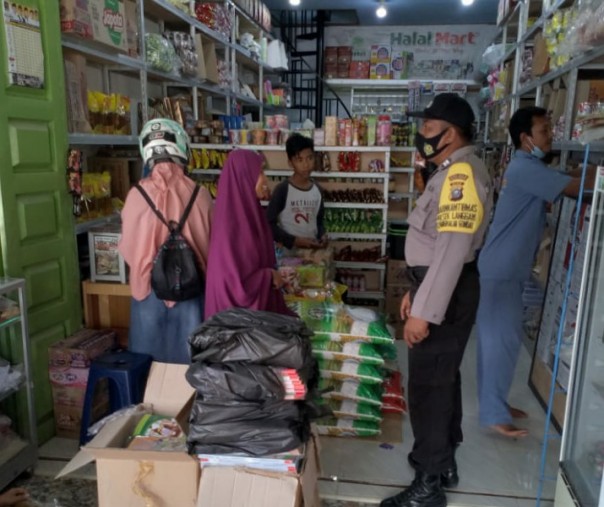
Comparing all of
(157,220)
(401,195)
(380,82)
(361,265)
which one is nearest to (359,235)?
(361,265)

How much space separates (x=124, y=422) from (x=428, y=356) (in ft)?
4.22

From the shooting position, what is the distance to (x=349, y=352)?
3062 mm

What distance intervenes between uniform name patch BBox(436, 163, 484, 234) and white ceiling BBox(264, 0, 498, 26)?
6890 millimetres

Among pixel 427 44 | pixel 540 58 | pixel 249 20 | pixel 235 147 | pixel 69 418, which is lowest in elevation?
pixel 69 418

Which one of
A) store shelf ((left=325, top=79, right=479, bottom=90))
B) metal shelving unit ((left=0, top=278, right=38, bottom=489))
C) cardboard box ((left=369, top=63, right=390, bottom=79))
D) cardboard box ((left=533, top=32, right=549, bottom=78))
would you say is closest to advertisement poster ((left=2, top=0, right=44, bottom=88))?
metal shelving unit ((left=0, top=278, right=38, bottom=489))

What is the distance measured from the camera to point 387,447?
2.97m

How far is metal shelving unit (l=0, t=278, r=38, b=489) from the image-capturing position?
2492 millimetres

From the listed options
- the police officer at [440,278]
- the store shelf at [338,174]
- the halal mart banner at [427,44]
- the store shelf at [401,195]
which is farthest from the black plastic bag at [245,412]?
the halal mart banner at [427,44]

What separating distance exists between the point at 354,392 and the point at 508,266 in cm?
111

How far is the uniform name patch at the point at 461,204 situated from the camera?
6.63 ft

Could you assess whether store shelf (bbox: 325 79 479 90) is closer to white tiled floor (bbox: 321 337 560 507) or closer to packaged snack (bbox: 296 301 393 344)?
packaged snack (bbox: 296 301 393 344)

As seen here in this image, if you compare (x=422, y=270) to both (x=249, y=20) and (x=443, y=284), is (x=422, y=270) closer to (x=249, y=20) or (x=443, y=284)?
(x=443, y=284)

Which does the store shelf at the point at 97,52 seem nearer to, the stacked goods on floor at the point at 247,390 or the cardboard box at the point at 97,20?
the cardboard box at the point at 97,20

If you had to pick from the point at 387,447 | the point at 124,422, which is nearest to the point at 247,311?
the point at 124,422
